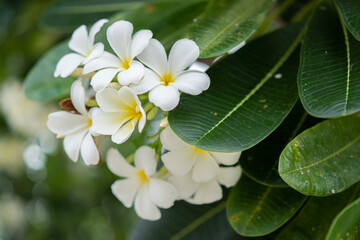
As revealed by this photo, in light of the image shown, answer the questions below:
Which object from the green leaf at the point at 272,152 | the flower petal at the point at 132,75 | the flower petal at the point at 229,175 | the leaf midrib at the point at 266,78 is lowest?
the flower petal at the point at 229,175

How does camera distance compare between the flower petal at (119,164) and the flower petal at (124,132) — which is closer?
the flower petal at (124,132)

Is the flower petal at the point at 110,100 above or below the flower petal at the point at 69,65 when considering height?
below

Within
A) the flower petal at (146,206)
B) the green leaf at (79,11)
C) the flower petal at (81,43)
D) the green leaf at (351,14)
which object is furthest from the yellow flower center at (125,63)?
the green leaf at (79,11)

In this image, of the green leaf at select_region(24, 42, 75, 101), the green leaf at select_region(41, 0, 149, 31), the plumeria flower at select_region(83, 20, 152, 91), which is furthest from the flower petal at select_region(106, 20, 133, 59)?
the green leaf at select_region(41, 0, 149, 31)

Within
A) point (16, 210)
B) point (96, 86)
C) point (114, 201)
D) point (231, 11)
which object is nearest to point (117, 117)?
point (96, 86)

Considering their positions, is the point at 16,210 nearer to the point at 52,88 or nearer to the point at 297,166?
the point at 52,88

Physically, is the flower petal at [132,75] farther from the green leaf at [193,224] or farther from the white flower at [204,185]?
the green leaf at [193,224]

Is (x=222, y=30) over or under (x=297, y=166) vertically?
over
